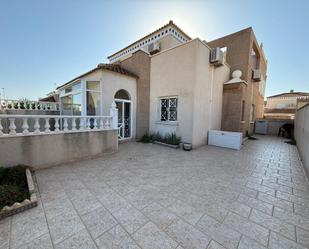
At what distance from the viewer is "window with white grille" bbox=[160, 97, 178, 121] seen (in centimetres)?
732

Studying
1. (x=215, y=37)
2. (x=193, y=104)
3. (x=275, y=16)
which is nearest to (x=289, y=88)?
(x=215, y=37)

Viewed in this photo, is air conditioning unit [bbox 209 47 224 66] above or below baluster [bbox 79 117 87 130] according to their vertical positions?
above

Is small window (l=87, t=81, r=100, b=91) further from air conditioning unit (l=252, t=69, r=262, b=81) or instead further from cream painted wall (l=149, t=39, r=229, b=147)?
air conditioning unit (l=252, t=69, r=262, b=81)

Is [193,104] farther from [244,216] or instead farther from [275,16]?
[275,16]

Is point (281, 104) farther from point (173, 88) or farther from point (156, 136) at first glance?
point (156, 136)

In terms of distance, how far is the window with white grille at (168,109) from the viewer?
732cm

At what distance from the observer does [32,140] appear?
3719 millimetres

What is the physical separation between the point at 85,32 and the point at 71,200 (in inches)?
334

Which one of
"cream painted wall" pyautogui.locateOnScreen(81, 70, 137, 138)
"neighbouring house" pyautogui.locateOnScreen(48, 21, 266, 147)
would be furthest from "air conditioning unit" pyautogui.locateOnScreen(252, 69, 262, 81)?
"cream painted wall" pyautogui.locateOnScreen(81, 70, 137, 138)

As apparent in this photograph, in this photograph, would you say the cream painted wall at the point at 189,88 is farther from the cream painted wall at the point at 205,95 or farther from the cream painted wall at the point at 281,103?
the cream painted wall at the point at 281,103

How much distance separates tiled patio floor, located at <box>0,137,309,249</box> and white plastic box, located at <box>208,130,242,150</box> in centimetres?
244

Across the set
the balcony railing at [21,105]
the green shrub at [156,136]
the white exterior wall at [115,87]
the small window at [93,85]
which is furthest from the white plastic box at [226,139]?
the balcony railing at [21,105]

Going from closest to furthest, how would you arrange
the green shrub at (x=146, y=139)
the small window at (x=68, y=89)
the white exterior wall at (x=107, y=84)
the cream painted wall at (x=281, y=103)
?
1. the white exterior wall at (x=107, y=84)
2. the green shrub at (x=146, y=139)
3. the small window at (x=68, y=89)
4. the cream painted wall at (x=281, y=103)

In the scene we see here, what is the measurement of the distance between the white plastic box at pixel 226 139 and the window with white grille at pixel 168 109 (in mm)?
2273
